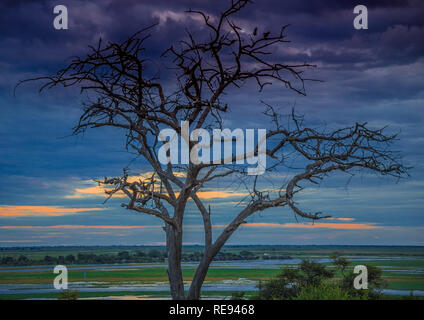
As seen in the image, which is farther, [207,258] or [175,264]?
[175,264]

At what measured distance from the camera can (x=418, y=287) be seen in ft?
Answer: 167

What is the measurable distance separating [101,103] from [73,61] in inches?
44.9

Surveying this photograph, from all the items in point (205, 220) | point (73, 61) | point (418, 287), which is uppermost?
point (73, 61)

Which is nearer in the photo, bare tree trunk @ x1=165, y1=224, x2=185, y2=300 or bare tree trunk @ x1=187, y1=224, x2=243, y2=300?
bare tree trunk @ x1=187, y1=224, x2=243, y2=300

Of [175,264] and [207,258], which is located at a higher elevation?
[207,258]

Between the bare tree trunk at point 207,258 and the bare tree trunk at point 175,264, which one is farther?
the bare tree trunk at point 175,264
